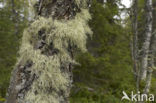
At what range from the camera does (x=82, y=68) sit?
3.93 metres

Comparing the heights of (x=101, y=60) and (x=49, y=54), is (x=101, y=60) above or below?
below

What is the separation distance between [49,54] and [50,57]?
0.04m

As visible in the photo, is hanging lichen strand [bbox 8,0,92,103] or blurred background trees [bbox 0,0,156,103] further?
blurred background trees [bbox 0,0,156,103]

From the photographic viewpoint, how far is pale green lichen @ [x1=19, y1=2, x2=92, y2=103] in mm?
1525

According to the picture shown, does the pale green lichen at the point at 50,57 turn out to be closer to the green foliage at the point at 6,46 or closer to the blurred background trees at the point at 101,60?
the blurred background trees at the point at 101,60

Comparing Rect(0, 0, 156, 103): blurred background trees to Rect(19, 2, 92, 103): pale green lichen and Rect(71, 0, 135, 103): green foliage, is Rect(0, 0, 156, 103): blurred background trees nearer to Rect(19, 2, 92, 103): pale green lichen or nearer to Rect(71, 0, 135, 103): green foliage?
Rect(71, 0, 135, 103): green foliage

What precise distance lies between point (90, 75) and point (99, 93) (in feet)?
1.88

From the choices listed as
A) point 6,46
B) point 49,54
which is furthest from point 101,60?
point 6,46

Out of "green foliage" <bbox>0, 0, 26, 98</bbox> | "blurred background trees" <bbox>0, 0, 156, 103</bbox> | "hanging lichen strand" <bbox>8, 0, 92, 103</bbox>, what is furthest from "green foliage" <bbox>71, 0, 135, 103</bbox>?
"green foliage" <bbox>0, 0, 26, 98</bbox>

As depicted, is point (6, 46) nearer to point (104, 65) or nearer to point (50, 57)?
point (104, 65)

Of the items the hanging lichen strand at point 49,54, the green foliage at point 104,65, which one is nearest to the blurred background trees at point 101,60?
the green foliage at point 104,65

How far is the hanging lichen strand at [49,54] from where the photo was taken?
4.96 feet

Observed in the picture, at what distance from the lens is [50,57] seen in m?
1.58

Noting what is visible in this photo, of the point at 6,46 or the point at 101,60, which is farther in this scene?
the point at 6,46
